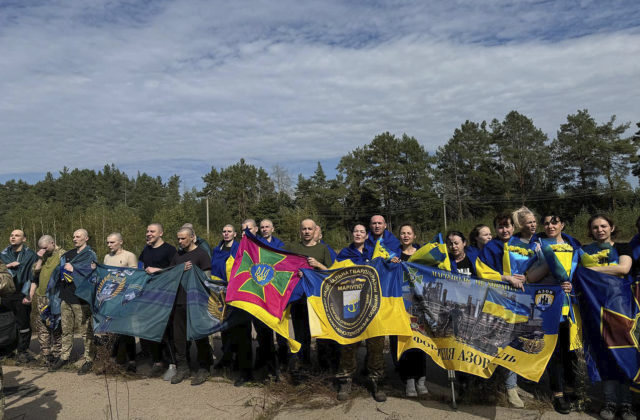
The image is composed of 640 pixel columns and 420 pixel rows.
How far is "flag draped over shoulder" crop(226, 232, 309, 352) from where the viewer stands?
598 centimetres

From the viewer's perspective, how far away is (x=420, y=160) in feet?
180

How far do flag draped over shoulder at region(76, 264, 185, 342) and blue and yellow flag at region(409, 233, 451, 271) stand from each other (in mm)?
3169

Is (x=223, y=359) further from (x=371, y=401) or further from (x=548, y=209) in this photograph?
(x=548, y=209)

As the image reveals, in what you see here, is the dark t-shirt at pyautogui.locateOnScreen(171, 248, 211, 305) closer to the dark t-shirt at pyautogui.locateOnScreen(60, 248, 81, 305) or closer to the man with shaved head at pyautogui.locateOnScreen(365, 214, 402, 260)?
the dark t-shirt at pyautogui.locateOnScreen(60, 248, 81, 305)

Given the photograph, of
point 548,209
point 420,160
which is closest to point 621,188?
point 548,209

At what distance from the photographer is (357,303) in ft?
18.7

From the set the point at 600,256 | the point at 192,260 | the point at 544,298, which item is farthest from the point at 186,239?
the point at 600,256

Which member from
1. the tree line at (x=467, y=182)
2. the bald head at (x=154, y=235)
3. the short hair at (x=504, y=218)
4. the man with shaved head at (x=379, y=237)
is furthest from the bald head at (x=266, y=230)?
the tree line at (x=467, y=182)

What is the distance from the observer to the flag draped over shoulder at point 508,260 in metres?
5.42

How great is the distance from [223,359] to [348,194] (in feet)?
159

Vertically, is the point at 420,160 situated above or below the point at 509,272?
above

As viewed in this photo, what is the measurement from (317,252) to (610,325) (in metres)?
3.43

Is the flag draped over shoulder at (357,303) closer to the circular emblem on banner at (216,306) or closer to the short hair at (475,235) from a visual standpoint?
the circular emblem on banner at (216,306)

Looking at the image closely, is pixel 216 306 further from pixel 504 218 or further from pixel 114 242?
pixel 504 218
